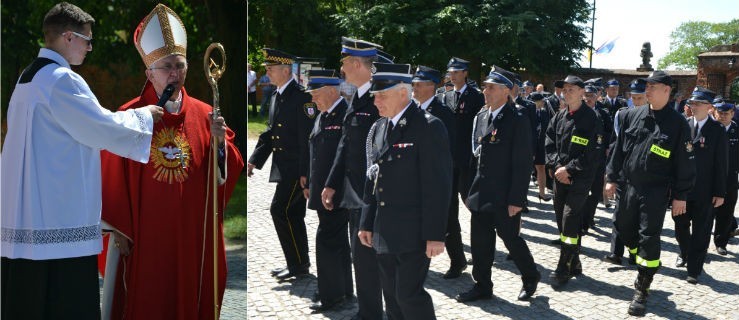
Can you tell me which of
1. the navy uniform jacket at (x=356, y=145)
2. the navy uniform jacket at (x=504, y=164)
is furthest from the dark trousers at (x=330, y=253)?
the navy uniform jacket at (x=504, y=164)

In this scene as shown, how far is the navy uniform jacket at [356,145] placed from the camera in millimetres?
5219

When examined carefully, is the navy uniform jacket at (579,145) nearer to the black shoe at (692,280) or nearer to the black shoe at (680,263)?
the black shoe at (692,280)

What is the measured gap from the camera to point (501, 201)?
5.97 meters

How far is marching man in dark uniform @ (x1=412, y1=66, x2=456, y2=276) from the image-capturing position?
6.54 m

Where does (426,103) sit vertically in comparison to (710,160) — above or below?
above

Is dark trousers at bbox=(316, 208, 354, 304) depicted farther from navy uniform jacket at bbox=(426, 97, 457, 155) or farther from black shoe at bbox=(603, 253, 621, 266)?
black shoe at bbox=(603, 253, 621, 266)

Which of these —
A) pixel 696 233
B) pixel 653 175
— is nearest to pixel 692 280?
pixel 696 233

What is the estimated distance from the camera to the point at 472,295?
612cm

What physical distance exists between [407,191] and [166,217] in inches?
57.0

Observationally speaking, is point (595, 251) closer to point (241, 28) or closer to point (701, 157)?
point (701, 157)

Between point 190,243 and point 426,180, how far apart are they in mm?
1472

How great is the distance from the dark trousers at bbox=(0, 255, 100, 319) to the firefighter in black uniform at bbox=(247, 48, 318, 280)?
2814mm

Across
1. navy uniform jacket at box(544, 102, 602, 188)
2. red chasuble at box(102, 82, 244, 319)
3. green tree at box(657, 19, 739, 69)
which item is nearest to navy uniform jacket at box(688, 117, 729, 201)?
navy uniform jacket at box(544, 102, 602, 188)

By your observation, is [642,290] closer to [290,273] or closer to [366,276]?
[366,276]
